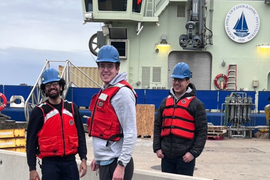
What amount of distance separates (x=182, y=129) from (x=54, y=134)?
1503mm

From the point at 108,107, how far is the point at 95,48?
16.9 metres

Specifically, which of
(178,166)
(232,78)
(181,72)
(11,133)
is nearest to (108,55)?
(181,72)

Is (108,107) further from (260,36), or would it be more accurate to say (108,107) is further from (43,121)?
(260,36)

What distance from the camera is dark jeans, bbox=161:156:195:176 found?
4105 mm

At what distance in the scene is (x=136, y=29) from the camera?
17.9 metres

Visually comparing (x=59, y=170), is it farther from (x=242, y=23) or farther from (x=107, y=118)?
(x=242, y=23)

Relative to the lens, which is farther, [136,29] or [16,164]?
[136,29]

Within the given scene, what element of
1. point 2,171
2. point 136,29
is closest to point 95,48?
point 136,29

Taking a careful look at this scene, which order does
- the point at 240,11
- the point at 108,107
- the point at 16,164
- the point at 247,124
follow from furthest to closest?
the point at 240,11 < the point at 247,124 < the point at 16,164 < the point at 108,107

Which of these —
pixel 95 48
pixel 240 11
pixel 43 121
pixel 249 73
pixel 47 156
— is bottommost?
pixel 47 156

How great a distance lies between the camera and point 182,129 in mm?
4066

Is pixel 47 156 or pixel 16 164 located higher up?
pixel 47 156

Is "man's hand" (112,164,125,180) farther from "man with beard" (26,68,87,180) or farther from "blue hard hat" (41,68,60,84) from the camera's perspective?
"blue hard hat" (41,68,60,84)

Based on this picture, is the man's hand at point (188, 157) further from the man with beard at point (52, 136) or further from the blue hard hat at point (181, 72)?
the man with beard at point (52, 136)
